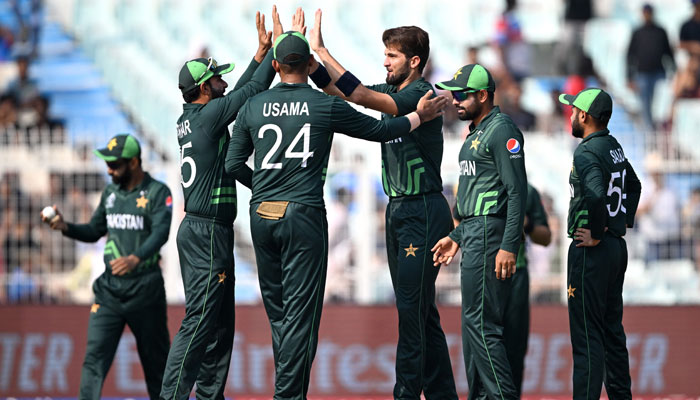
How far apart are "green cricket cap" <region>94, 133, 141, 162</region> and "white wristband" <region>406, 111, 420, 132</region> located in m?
2.91

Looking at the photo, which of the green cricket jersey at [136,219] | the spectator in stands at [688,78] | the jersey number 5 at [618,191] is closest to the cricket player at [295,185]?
the jersey number 5 at [618,191]

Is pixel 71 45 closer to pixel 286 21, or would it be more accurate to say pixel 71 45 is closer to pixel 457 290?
pixel 286 21

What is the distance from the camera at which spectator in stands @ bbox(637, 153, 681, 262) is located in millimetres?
14484

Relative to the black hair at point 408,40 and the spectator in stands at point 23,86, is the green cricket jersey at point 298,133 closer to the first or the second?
the black hair at point 408,40

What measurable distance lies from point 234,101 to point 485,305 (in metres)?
2.27

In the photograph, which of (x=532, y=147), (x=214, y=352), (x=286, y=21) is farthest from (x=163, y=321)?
(x=286, y=21)

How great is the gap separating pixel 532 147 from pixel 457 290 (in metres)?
2.70

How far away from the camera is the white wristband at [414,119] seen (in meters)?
6.93

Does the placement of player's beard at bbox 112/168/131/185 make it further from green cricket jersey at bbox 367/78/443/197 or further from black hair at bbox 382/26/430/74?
black hair at bbox 382/26/430/74

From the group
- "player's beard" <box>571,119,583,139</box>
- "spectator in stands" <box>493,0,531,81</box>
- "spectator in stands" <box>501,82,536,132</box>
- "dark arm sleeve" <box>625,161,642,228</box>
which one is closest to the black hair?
"player's beard" <box>571,119,583,139</box>

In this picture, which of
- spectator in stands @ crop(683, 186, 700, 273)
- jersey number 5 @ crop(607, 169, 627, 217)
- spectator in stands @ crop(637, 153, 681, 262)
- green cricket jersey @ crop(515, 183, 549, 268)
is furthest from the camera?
spectator in stands @ crop(637, 153, 681, 262)

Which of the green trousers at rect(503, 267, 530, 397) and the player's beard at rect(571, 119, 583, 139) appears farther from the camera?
the green trousers at rect(503, 267, 530, 397)

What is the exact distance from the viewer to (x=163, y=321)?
29.1ft

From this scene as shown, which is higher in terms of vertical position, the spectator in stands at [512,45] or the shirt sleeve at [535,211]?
the spectator in stands at [512,45]
